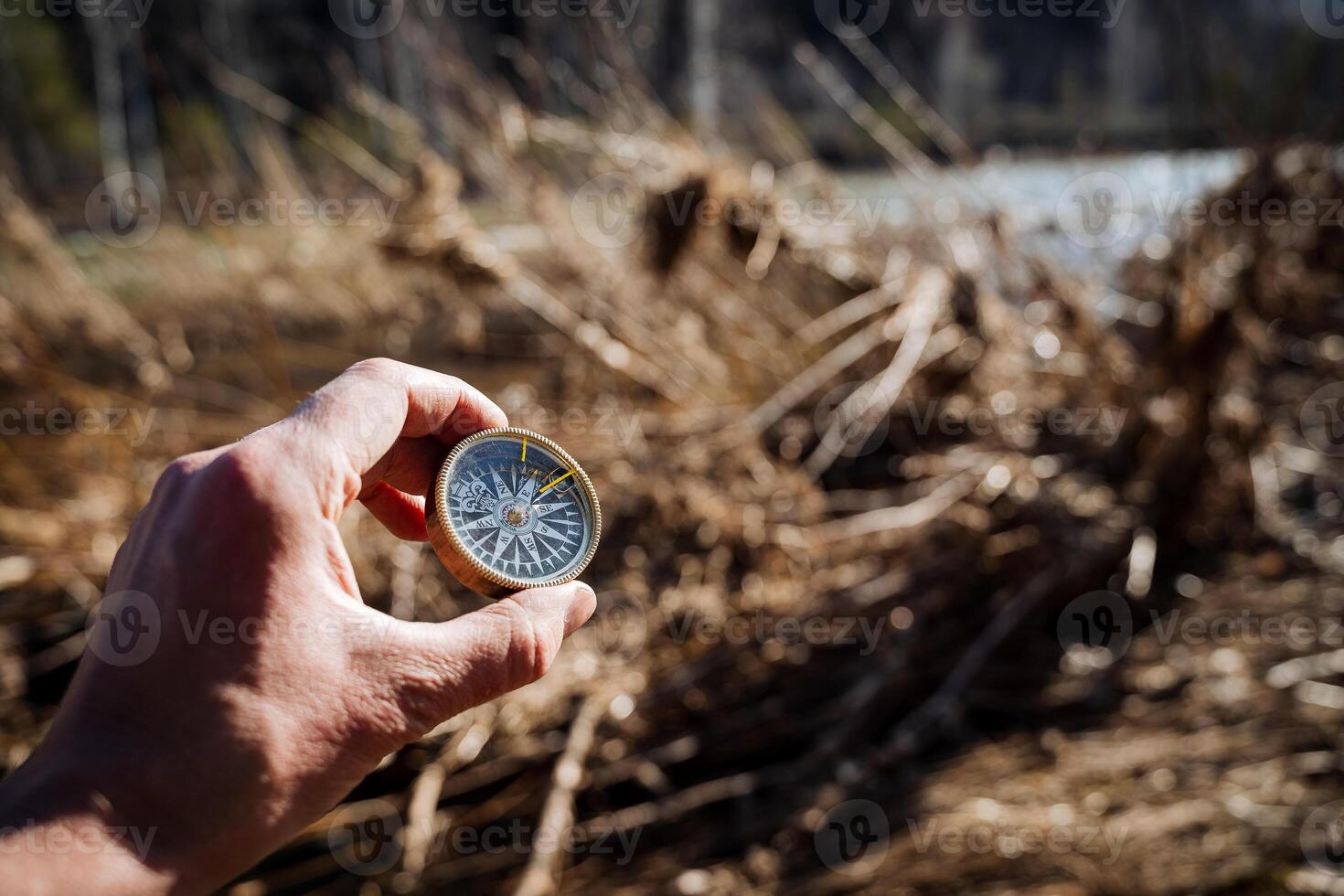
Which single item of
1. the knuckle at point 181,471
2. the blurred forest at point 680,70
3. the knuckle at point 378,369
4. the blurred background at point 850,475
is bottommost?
the blurred background at point 850,475

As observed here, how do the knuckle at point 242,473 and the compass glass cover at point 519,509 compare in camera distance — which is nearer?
the knuckle at point 242,473

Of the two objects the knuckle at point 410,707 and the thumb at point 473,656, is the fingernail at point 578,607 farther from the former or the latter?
the knuckle at point 410,707

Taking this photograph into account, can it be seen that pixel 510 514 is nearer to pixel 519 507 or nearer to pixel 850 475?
pixel 519 507

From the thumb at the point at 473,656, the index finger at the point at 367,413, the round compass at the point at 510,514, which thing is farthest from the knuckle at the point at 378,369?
the thumb at the point at 473,656

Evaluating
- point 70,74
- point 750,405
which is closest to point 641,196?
point 750,405

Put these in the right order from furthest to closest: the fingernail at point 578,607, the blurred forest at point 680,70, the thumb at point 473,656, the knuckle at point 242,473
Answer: the blurred forest at point 680,70 < the fingernail at point 578,607 < the thumb at point 473,656 < the knuckle at point 242,473

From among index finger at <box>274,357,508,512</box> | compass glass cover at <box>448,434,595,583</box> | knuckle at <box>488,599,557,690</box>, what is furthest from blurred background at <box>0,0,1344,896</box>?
index finger at <box>274,357,508,512</box>

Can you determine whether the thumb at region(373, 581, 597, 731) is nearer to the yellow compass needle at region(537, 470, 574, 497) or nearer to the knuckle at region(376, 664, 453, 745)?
the knuckle at region(376, 664, 453, 745)
